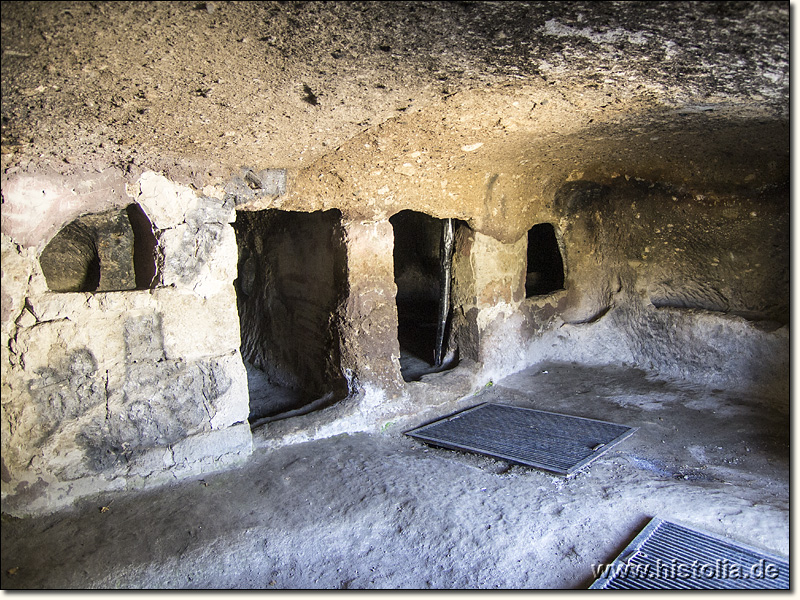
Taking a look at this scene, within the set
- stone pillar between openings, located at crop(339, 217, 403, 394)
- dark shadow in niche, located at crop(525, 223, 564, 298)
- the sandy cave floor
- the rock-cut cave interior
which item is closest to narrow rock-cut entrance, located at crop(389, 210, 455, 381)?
dark shadow in niche, located at crop(525, 223, 564, 298)

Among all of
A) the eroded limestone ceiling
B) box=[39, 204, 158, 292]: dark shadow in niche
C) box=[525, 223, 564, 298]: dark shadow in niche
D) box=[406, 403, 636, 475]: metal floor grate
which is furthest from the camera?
box=[525, 223, 564, 298]: dark shadow in niche

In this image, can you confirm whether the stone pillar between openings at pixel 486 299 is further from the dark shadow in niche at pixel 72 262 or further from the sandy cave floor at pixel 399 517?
the dark shadow in niche at pixel 72 262

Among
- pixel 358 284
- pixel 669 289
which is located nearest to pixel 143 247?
pixel 358 284

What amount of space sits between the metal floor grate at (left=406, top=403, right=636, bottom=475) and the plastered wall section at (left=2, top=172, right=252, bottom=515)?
52.0 inches

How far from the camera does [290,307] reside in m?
5.06

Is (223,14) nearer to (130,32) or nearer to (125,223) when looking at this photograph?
(130,32)

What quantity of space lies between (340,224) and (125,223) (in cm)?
240

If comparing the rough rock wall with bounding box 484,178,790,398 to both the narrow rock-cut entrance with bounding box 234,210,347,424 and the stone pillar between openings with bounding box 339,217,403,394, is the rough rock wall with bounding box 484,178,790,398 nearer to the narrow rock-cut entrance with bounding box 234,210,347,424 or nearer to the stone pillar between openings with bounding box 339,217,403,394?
the stone pillar between openings with bounding box 339,217,403,394

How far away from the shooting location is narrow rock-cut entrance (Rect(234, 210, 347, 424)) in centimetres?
416

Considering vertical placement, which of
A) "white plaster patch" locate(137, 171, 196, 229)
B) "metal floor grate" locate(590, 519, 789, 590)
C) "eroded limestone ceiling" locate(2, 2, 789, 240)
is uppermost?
"eroded limestone ceiling" locate(2, 2, 789, 240)

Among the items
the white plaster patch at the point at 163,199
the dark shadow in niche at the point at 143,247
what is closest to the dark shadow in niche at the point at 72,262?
the dark shadow in niche at the point at 143,247

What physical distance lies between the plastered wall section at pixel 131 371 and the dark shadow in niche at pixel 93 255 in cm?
181

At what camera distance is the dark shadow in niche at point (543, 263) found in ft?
22.1

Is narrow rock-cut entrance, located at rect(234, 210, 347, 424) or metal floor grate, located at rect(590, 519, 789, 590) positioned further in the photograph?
narrow rock-cut entrance, located at rect(234, 210, 347, 424)
